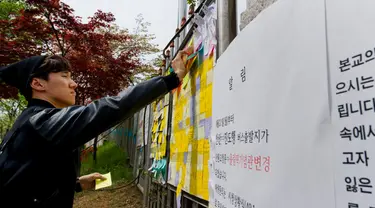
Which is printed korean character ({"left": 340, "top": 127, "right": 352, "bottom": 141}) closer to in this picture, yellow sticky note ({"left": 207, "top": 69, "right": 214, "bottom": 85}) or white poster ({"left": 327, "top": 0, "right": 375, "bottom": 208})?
white poster ({"left": 327, "top": 0, "right": 375, "bottom": 208})

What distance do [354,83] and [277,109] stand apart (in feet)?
0.81

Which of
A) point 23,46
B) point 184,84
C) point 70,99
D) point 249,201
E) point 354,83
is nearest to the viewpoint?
point 354,83

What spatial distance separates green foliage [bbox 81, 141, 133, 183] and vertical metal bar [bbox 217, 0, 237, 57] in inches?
291

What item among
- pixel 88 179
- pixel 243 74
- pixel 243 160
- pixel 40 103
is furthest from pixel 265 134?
pixel 88 179

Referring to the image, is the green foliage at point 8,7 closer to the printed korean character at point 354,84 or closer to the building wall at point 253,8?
the building wall at point 253,8

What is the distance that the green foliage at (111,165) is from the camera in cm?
841

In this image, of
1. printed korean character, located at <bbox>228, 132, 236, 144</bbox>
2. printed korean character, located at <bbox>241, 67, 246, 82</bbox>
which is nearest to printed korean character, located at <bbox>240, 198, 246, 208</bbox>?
printed korean character, located at <bbox>228, 132, 236, 144</bbox>

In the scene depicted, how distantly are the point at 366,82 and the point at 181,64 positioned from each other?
1521 millimetres

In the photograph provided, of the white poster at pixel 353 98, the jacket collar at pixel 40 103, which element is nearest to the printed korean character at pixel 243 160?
the white poster at pixel 353 98

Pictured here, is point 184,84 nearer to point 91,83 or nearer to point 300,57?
point 300,57

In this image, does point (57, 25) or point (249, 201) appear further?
point (57, 25)

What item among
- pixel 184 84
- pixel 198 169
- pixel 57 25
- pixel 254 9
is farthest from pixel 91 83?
pixel 254 9

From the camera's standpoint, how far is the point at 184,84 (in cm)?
237

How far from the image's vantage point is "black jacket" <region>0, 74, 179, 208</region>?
4.34ft
